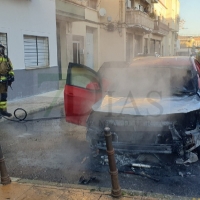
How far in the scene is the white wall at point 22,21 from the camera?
9.46 metres

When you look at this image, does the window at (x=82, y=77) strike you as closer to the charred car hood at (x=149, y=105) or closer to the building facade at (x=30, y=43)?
the charred car hood at (x=149, y=105)

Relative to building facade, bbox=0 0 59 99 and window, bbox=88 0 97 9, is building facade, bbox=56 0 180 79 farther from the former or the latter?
building facade, bbox=0 0 59 99

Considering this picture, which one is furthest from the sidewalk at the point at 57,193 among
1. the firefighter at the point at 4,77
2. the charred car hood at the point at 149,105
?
the firefighter at the point at 4,77

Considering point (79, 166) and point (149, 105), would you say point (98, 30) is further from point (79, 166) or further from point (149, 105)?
point (79, 166)

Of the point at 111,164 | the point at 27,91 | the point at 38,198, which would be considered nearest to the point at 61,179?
the point at 38,198

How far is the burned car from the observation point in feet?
12.9

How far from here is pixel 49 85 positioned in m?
12.4

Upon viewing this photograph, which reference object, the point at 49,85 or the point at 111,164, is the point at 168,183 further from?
the point at 49,85

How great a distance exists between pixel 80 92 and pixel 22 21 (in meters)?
6.38

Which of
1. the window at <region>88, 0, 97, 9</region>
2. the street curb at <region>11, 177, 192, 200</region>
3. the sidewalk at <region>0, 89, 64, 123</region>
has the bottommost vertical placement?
the street curb at <region>11, 177, 192, 200</region>

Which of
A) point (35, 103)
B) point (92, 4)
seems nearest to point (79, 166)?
point (35, 103)

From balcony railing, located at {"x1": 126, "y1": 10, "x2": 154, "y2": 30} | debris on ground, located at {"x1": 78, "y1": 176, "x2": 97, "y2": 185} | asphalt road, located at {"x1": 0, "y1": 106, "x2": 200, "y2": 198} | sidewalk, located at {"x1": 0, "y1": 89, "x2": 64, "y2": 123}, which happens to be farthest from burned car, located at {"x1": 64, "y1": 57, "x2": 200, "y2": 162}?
balcony railing, located at {"x1": 126, "y1": 10, "x2": 154, "y2": 30}

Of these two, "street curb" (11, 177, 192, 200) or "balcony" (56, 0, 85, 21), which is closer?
"street curb" (11, 177, 192, 200)

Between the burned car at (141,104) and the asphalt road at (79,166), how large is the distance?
32 cm
